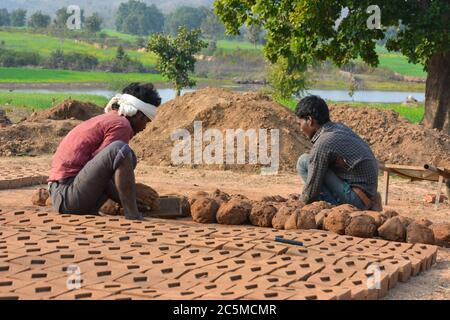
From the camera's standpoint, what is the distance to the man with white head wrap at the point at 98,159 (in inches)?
270

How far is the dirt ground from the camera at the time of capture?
965 centimetres

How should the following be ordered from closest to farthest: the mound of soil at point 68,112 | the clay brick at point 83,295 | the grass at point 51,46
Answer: the clay brick at point 83,295
the mound of soil at point 68,112
the grass at point 51,46

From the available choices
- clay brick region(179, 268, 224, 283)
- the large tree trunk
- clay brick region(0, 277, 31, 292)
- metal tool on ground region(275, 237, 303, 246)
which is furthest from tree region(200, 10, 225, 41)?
clay brick region(0, 277, 31, 292)

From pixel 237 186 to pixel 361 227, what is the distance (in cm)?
489

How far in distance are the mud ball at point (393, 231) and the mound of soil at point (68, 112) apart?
11.2 metres

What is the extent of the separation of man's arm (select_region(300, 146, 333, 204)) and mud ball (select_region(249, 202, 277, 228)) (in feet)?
1.18

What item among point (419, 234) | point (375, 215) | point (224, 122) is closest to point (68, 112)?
point (224, 122)

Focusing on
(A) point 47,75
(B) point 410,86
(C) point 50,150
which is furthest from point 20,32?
(C) point 50,150

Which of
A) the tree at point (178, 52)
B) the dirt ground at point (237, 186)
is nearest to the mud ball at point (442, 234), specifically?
the dirt ground at point (237, 186)

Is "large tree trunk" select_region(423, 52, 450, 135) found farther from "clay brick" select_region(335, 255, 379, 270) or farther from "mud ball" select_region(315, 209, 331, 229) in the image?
"clay brick" select_region(335, 255, 379, 270)

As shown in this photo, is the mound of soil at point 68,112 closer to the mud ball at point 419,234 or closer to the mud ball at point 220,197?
the mud ball at point 220,197

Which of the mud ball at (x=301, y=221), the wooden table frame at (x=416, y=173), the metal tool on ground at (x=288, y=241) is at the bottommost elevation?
the wooden table frame at (x=416, y=173)

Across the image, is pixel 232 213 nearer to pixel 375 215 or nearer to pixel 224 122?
pixel 375 215

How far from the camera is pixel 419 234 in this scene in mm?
6812
